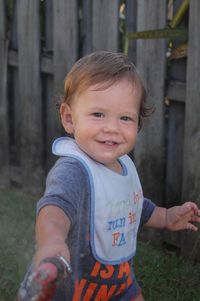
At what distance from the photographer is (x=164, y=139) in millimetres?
4047

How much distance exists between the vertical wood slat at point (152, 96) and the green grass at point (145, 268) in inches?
15.0

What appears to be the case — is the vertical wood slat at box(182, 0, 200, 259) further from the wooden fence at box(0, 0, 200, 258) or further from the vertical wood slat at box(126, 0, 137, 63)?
the vertical wood slat at box(126, 0, 137, 63)

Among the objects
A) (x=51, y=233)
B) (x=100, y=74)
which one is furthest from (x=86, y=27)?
(x=51, y=233)

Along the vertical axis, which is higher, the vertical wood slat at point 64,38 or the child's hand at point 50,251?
the vertical wood slat at point 64,38

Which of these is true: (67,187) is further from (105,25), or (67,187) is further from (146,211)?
(105,25)

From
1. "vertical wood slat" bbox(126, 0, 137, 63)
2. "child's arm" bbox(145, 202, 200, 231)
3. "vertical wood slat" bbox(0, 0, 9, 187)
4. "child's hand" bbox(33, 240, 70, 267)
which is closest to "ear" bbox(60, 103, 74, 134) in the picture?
"child's arm" bbox(145, 202, 200, 231)

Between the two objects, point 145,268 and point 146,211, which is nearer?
point 146,211

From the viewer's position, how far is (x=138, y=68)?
400 cm

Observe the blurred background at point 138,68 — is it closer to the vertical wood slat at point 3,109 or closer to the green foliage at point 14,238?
the vertical wood slat at point 3,109

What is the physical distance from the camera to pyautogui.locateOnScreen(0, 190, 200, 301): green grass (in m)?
3.62

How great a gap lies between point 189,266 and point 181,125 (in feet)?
2.71

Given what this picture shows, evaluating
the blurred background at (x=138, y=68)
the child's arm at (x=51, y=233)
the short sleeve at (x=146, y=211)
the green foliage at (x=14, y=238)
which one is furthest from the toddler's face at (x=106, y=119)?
the green foliage at (x=14, y=238)

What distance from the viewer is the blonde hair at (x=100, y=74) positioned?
2381 millimetres

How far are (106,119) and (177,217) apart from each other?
692 millimetres
